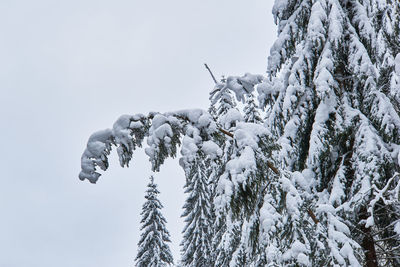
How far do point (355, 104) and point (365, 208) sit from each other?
1555 millimetres

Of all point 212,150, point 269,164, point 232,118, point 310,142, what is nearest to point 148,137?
point 212,150

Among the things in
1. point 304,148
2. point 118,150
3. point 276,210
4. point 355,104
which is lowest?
point 276,210

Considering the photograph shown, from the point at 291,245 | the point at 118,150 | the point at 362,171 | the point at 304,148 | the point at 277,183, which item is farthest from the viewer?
the point at 304,148

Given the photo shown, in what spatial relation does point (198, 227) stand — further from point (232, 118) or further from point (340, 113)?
point (232, 118)

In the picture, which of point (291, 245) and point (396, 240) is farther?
point (396, 240)

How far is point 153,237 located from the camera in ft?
93.6

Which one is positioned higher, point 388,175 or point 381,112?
point 381,112

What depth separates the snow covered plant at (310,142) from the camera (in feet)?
7.82

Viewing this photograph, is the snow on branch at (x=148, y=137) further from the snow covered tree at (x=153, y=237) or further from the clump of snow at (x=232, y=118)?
the snow covered tree at (x=153, y=237)

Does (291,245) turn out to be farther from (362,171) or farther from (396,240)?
(396,240)

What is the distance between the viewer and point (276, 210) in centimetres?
273

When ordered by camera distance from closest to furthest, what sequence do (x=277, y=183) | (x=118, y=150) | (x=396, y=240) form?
(x=118, y=150) < (x=277, y=183) < (x=396, y=240)

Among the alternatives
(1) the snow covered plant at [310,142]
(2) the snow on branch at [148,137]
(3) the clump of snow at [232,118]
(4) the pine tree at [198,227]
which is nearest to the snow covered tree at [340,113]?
(1) the snow covered plant at [310,142]

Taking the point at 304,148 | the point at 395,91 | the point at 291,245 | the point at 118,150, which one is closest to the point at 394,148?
the point at 395,91
